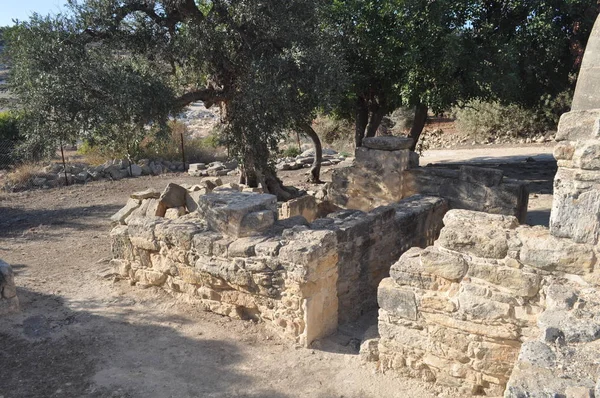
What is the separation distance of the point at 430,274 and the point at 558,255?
1.08m

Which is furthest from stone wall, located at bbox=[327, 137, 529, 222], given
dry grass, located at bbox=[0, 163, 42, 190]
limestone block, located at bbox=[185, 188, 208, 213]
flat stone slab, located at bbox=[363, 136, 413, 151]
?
dry grass, located at bbox=[0, 163, 42, 190]

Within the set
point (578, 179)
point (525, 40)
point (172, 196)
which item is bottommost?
point (172, 196)

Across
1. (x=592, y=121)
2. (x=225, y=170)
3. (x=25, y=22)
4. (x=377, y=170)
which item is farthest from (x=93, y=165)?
(x=592, y=121)

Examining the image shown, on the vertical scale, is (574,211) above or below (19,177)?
above

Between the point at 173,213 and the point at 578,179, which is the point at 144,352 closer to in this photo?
the point at 173,213

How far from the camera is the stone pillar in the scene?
4207mm

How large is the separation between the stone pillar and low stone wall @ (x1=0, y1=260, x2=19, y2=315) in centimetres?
605

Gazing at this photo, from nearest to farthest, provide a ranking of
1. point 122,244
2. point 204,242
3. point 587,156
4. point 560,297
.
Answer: point 560,297 → point 587,156 → point 204,242 → point 122,244

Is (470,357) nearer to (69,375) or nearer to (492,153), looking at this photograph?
(69,375)

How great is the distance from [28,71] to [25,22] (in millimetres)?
1022

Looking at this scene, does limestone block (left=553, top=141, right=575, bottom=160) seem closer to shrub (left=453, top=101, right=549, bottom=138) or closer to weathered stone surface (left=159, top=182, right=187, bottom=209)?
weathered stone surface (left=159, top=182, right=187, bottom=209)

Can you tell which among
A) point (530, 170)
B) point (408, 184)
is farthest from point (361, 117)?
point (530, 170)

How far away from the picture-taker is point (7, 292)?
634 centimetres

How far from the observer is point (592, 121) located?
424 centimetres
